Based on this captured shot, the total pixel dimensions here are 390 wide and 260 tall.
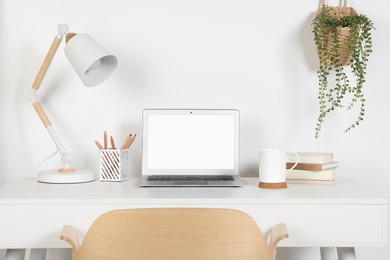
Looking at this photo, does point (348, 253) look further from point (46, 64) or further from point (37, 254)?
point (46, 64)

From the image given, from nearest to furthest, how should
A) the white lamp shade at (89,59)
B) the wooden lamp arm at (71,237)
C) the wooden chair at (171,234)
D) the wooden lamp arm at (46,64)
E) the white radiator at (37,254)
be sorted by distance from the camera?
the wooden chair at (171,234) < the wooden lamp arm at (71,237) < the white radiator at (37,254) < the white lamp shade at (89,59) < the wooden lamp arm at (46,64)

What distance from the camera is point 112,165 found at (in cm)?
218

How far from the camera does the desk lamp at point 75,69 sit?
206 centimetres

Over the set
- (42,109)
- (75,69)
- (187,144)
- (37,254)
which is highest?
(75,69)

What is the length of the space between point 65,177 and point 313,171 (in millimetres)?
855

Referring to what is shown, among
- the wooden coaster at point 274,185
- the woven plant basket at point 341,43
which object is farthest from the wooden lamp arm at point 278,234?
the woven plant basket at point 341,43

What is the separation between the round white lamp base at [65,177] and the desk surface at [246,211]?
0.23m

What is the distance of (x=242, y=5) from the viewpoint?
239 centimetres

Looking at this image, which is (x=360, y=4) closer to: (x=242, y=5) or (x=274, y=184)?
(x=242, y=5)

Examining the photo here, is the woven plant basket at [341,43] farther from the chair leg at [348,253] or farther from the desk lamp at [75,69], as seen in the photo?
the desk lamp at [75,69]

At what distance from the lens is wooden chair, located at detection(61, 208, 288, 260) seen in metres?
1.39

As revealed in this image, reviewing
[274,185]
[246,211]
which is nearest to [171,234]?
[246,211]

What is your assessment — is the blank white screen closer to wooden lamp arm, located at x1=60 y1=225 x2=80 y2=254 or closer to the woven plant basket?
the woven plant basket

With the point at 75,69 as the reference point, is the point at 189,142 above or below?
below
